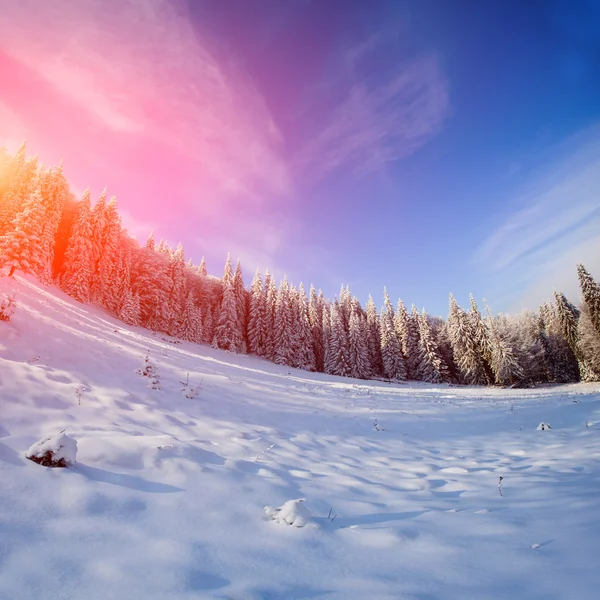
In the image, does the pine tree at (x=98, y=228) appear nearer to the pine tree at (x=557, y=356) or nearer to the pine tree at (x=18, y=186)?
the pine tree at (x=18, y=186)

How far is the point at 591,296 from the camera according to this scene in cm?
3950

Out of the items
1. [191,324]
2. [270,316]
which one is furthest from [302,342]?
[191,324]

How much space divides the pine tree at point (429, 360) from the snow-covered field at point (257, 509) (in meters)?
50.2

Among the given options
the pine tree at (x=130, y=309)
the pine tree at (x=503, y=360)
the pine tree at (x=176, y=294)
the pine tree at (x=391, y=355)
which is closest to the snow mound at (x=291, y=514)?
the pine tree at (x=130, y=309)

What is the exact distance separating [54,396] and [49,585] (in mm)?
4694

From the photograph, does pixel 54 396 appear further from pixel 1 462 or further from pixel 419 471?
pixel 419 471

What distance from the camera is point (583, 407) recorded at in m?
13.9

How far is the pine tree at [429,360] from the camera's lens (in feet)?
179

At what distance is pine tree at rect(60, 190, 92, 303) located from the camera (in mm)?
38241

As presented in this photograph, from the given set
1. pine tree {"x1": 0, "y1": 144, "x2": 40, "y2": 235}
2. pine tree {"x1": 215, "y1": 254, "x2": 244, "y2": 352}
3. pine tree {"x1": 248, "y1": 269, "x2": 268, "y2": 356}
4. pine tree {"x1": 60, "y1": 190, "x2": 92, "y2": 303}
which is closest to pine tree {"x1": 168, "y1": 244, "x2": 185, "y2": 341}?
pine tree {"x1": 215, "y1": 254, "x2": 244, "y2": 352}

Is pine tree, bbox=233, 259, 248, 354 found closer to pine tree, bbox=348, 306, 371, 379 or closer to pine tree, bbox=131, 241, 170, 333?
pine tree, bbox=131, 241, 170, 333

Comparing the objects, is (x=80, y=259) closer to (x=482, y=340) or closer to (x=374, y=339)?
(x=374, y=339)

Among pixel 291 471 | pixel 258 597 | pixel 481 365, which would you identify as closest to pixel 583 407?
pixel 291 471

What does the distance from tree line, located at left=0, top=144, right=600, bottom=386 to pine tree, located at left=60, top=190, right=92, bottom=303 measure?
127mm
